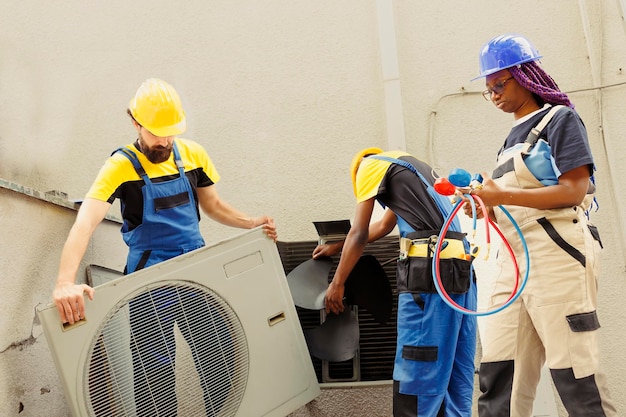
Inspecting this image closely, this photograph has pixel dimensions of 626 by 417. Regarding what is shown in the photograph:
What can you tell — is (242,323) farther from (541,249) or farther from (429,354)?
(541,249)

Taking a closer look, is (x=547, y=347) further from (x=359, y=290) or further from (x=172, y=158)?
(x=172, y=158)

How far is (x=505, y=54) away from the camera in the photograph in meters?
1.98

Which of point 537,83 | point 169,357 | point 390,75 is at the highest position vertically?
point 390,75

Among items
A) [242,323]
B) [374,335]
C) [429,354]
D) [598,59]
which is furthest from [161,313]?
[598,59]

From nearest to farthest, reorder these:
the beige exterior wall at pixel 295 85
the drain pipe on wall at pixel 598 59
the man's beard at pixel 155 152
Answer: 1. the man's beard at pixel 155 152
2. the drain pipe on wall at pixel 598 59
3. the beige exterior wall at pixel 295 85

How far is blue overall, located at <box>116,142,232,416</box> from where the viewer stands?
6.00ft

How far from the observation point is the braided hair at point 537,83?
77.1 inches

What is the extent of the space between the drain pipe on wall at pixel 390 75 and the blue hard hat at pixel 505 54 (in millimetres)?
1432

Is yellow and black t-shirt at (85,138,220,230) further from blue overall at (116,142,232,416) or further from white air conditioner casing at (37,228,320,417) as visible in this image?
white air conditioner casing at (37,228,320,417)

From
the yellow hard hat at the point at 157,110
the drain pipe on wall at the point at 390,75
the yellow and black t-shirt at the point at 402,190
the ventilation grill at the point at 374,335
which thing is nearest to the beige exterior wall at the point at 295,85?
the drain pipe on wall at the point at 390,75

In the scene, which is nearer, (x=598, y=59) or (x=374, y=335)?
(x=374, y=335)

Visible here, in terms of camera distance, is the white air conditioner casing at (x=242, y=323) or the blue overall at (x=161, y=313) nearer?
the white air conditioner casing at (x=242, y=323)

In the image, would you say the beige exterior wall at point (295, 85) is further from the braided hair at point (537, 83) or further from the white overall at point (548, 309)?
the white overall at point (548, 309)

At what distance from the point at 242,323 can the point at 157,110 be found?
2.70 ft
